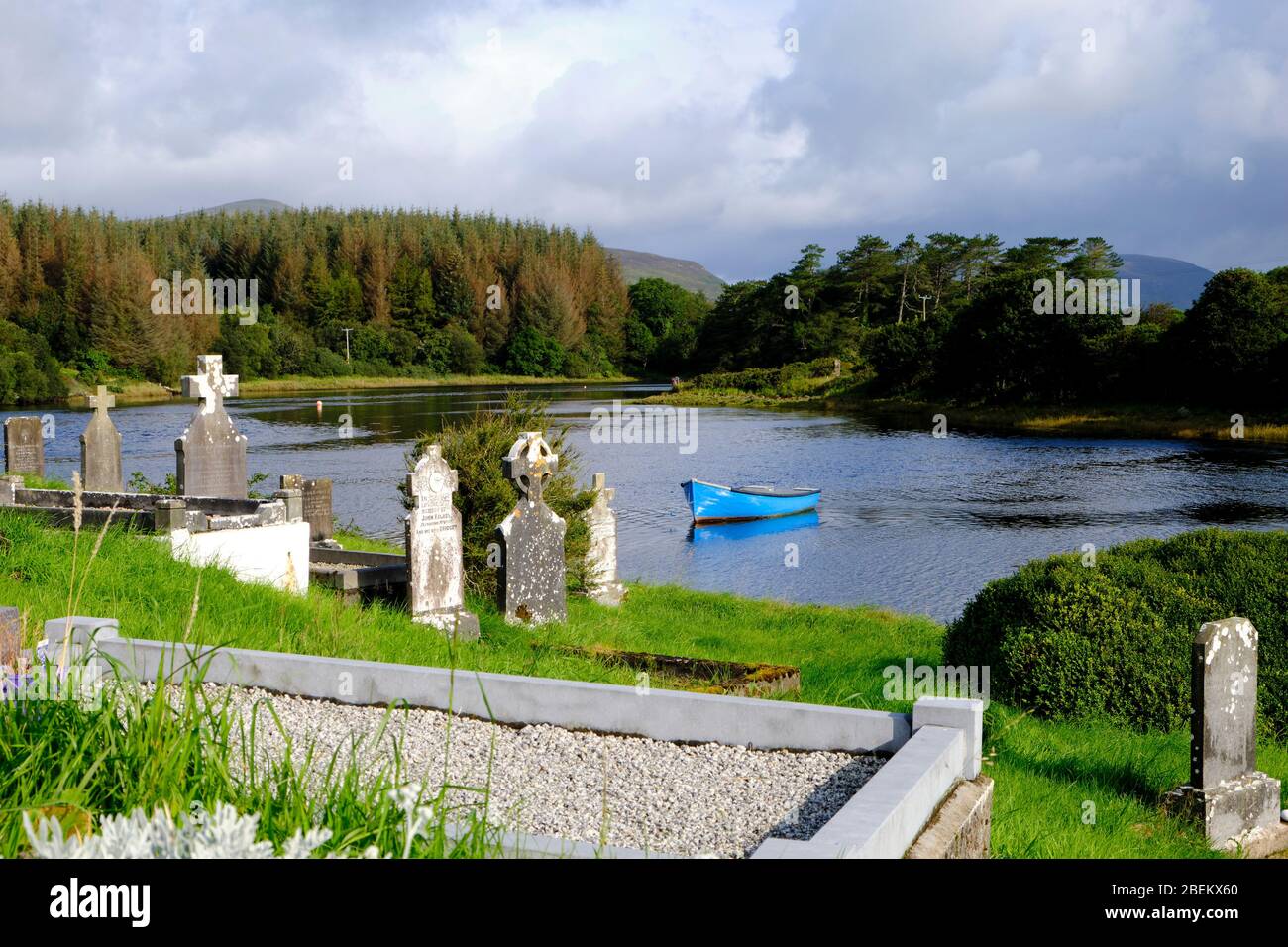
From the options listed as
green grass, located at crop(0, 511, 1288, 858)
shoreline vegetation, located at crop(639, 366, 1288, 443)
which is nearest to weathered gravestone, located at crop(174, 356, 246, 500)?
green grass, located at crop(0, 511, 1288, 858)

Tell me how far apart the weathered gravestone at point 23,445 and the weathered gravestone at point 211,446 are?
7.78 metres

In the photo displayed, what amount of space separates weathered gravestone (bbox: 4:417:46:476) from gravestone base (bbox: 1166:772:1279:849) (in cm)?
1959

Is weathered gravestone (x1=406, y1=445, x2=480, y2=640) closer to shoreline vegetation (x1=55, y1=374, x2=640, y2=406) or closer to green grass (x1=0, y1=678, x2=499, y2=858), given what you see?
green grass (x1=0, y1=678, x2=499, y2=858)

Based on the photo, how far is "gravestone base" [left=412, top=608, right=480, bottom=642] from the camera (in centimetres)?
1034

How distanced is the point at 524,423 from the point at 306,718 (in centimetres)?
971

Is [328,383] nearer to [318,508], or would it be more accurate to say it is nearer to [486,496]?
[318,508]

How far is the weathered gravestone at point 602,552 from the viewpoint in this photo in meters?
15.0

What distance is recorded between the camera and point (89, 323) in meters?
83.1

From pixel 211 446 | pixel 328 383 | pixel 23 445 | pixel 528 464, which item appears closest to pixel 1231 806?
pixel 528 464

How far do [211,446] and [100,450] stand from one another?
15.2 ft

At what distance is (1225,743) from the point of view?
6.89 m

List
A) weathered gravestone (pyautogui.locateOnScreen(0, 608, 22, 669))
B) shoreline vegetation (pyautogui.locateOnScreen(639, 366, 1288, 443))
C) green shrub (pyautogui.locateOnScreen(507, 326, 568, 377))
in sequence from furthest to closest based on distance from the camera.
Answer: green shrub (pyautogui.locateOnScreen(507, 326, 568, 377)) → shoreline vegetation (pyautogui.locateOnScreen(639, 366, 1288, 443)) → weathered gravestone (pyautogui.locateOnScreen(0, 608, 22, 669))

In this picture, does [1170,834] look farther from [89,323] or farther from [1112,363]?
[89,323]

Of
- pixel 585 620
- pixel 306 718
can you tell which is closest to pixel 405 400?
pixel 585 620
